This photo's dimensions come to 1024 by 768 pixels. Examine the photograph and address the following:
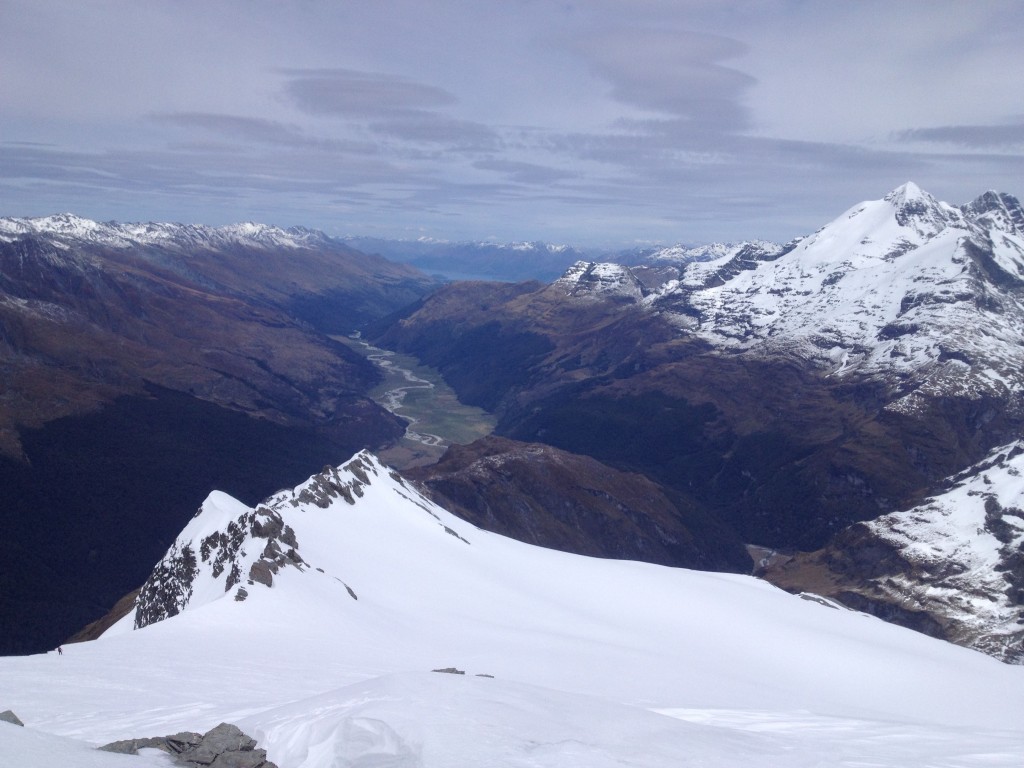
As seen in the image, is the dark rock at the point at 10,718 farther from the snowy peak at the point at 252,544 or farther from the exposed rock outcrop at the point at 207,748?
the snowy peak at the point at 252,544

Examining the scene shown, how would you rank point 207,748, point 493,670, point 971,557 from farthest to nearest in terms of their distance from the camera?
point 971,557 < point 493,670 < point 207,748

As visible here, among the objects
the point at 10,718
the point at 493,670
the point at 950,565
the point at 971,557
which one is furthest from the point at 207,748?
the point at 971,557

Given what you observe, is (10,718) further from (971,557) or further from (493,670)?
(971,557)

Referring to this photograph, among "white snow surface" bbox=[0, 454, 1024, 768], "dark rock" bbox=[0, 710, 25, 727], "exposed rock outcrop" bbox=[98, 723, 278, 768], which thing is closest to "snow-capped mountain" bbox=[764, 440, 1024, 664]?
"white snow surface" bbox=[0, 454, 1024, 768]

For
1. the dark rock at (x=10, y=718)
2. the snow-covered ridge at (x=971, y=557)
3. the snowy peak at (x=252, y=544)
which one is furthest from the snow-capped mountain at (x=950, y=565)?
the dark rock at (x=10, y=718)

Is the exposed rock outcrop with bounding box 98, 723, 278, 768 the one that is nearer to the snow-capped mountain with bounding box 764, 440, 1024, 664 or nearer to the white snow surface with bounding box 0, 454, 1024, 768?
the white snow surface with bounding box 0, 454, 1024, 768

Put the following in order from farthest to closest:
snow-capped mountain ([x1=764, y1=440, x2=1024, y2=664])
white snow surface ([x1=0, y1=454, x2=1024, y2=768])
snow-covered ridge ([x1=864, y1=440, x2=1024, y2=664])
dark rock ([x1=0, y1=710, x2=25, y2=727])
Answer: snow-capped mountain ([x1=764, y1=440, x2=1024, y2=664])
snow-covered ridge ([x1=864, y1=440, x2=1024, y2=664])
white snow surface ([x1=0, y1=454, x2=1024, y2=768])
dark rock ([x1=0, y1=710, x2=25, y2=727])

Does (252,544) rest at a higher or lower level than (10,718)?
lower
